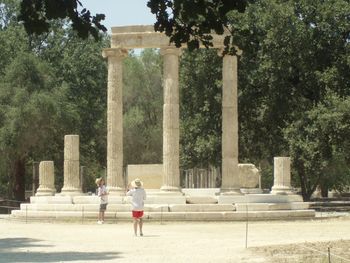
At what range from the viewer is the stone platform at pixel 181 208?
32.5m

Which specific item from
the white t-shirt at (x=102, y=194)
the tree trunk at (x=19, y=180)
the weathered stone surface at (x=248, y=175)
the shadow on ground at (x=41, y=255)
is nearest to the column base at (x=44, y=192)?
the white t-shirt at (x=102, y=194)

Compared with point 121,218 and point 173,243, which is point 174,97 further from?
point 173,243

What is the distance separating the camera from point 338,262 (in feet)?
49.0

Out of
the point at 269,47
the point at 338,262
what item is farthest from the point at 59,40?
the point at 338,262

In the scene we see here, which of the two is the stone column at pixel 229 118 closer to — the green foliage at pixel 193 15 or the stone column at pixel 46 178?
the stone column at pixel 46 178

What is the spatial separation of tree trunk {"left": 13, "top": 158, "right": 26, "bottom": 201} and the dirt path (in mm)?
19940

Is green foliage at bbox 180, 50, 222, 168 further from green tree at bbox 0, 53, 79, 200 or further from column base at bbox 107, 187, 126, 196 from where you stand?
column base at bbox 107, 187, 126, 196

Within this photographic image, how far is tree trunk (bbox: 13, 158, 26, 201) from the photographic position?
168 feet

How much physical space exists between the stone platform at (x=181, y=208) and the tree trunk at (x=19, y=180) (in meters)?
15.0

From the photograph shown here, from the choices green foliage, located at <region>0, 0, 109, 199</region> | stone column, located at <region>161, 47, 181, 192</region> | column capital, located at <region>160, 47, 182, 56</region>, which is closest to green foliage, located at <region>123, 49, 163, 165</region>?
green foliage, located at <region>0, 0, 109, 199</region>

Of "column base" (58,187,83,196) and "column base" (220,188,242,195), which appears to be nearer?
"column base" (220,188,242,195)

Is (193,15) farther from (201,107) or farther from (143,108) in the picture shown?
(143,108)

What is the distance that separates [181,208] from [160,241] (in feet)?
37.8

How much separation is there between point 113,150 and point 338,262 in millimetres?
22991
